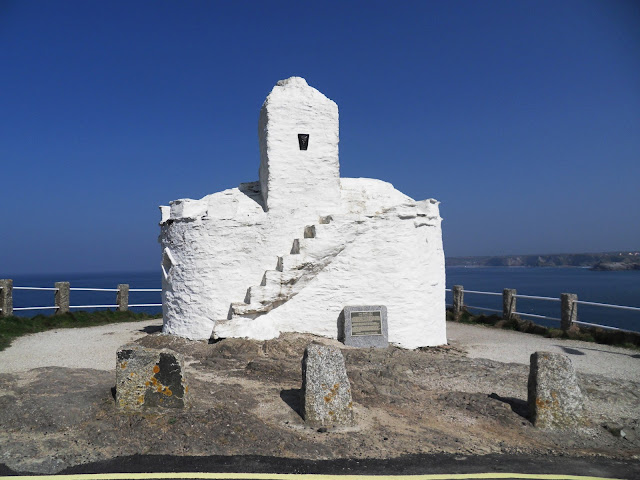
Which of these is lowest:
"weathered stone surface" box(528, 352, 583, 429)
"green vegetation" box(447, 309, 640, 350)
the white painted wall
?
"green vegetation" box(447, 309, 640, 350)

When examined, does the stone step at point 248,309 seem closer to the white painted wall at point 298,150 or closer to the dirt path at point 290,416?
the dirt path at point 290,416

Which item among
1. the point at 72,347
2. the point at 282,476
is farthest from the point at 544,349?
the point at 72,347

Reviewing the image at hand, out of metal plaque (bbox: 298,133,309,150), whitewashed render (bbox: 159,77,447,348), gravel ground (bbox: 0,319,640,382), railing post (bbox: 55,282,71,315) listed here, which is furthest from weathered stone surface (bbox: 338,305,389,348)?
railing post (bbox: 55,282,71,315)

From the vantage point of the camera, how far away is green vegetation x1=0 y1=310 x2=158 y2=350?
1252 centimetres

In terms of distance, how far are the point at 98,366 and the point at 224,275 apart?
311cm

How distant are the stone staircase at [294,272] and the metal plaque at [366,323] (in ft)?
4.49

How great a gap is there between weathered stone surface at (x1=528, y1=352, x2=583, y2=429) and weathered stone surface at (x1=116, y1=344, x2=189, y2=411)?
4588 mm

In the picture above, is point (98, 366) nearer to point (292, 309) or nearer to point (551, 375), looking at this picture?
point (292, 309)

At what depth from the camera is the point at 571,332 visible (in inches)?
493

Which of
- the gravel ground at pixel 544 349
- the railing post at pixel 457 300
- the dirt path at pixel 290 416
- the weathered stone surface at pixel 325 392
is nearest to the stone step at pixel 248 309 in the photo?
the dirt path at pixel 290 416

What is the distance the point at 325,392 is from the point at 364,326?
4.57 m

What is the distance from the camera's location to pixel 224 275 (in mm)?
10344

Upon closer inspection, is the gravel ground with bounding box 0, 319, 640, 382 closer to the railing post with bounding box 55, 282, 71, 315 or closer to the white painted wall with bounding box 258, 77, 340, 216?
the railing post with bounding box 55, 282, 71, 315

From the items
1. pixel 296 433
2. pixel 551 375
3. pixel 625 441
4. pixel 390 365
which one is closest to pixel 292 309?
pixel 390 365
